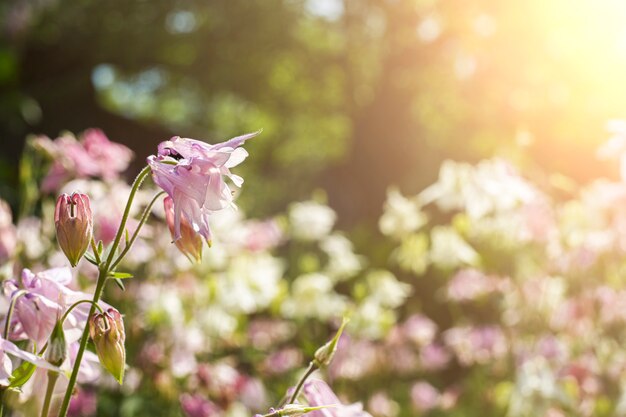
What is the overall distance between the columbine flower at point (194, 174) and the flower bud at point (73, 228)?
13cm

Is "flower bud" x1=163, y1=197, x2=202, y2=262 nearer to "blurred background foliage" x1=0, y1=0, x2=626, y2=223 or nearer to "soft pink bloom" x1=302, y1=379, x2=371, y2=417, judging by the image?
"soft pink bloom" x1=302, y1=379, x2=371, y2=417

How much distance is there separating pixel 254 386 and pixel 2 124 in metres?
9.43

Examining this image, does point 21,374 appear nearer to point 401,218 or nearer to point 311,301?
point 311,301

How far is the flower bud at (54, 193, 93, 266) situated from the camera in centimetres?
117

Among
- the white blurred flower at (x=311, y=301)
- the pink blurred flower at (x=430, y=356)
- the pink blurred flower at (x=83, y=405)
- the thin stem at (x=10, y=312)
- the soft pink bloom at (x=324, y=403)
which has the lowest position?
the soft pink bloom at (x=324, y=403)

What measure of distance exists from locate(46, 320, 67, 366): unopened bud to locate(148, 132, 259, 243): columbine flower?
210mm

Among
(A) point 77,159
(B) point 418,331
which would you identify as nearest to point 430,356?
(B) point 418,331

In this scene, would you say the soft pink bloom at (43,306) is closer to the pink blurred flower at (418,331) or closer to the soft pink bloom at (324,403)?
the soft pink bloom at (324,403)

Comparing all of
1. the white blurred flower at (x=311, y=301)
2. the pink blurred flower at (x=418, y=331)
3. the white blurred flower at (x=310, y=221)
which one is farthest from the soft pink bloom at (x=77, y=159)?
the pink blurred flower at (x=418, y=331)

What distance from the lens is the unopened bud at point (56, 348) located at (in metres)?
1.12

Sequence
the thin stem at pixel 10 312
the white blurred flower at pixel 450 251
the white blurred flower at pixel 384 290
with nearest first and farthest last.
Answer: the thin stem at pixel 10 312
the white blurred flower at pixel 450 251
the white blurred flower at pixel 384 290

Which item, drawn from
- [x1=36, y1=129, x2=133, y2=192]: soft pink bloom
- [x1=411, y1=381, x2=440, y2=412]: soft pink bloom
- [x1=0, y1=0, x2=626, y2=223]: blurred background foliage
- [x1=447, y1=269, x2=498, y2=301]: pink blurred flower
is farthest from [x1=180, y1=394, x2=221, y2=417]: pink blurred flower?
[x1=0, y1=0, x2=626, y2=223]: blurred background foliage

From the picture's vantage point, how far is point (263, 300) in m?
3.71

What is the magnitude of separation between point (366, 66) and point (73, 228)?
17.0 meters
